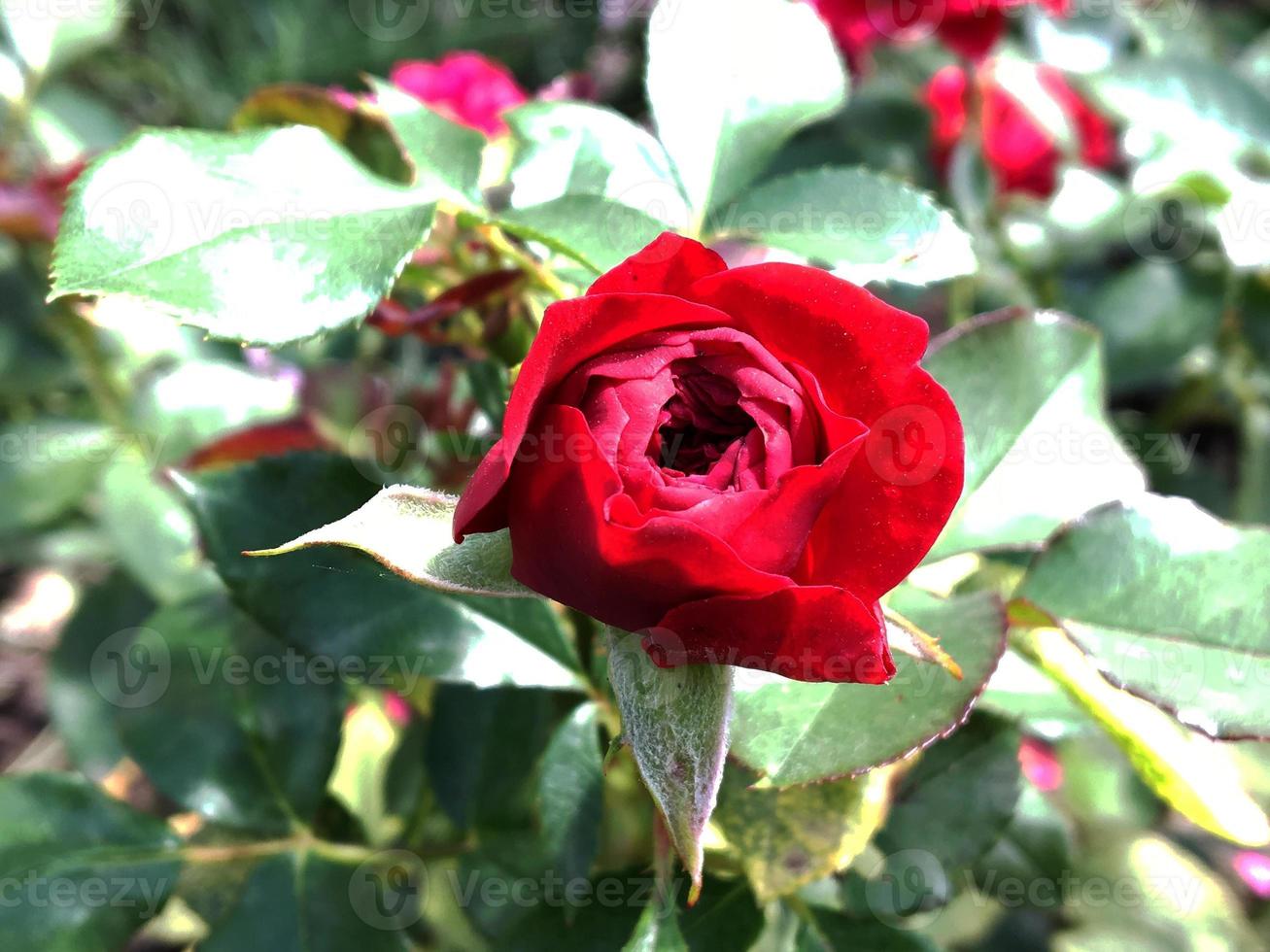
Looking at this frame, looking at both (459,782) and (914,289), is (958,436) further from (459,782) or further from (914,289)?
(914,289)

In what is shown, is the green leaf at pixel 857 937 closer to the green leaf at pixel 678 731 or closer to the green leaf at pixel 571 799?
the green leaf at pixel 571 799

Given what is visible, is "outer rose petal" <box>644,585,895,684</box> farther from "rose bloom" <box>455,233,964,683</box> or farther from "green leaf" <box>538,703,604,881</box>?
"green leaf" <box>538,703,604,881</box>

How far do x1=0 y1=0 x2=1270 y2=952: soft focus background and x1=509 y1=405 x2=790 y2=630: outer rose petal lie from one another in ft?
0.43

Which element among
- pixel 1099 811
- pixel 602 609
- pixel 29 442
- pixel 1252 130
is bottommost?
pixel 1099 811

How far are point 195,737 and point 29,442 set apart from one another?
50 centimetres

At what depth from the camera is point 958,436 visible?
0.31 metres

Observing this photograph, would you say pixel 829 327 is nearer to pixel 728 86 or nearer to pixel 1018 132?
pixel 728 86

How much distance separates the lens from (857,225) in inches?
17.5

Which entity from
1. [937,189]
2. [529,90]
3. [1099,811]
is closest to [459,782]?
[1099,811]

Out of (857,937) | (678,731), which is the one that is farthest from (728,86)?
(857,937)

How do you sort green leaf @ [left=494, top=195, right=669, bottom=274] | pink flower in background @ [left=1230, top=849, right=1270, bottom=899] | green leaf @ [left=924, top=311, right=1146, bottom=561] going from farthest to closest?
pink flower in background @ [left=1230, top=849, right=1270, bottom=899] < green leaf @ [left=924, top=311, right=1146, bottom=561] < green leaf @ [left=494, top=195, right=669, bottom=274]

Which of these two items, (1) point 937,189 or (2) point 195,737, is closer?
(2) point 195,737

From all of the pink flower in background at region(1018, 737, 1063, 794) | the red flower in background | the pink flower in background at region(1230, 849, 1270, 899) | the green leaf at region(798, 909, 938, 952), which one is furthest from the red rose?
the pink flower in background at region(1230, 849, 1270, 899)

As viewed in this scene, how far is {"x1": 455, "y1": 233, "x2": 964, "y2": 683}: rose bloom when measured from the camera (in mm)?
282
